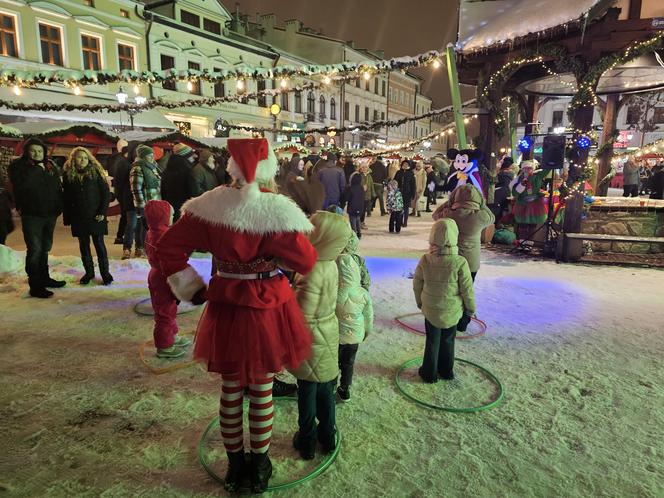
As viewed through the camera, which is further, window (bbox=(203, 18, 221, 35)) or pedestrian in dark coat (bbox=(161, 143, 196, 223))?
window (bbox=(203, 18, 221, 35))

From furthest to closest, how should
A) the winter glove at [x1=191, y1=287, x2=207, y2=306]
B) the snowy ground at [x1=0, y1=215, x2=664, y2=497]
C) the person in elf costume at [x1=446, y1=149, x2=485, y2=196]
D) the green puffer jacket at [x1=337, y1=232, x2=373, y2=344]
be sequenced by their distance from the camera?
the person in elf costume at [x1=446, y1=149, x2=485, y2=196] < the green puffer jacket at [x1=337, y1=232, x2=373, y2=344] < the snowy ground at [x1=0, y1=215, x2=664, y2=497] < the winter glove at [x1=191, y1=287, x2=207, y2=306]

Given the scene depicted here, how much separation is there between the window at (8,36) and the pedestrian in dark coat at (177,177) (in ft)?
57.7

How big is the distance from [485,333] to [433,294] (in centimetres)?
160

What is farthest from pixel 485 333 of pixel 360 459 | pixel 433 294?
pixel 360 459

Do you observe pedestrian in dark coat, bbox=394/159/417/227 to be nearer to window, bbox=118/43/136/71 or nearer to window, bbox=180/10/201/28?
window, bbox=118/43/136/71

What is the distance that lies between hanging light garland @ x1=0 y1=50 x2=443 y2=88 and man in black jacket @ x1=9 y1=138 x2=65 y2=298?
11.4ft

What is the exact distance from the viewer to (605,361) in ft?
13.7

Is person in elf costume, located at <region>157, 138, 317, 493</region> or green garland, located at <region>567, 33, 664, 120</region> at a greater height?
green garland, located at <region>567, 33, 664, 120</region>

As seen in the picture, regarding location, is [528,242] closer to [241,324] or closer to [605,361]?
[605,361]

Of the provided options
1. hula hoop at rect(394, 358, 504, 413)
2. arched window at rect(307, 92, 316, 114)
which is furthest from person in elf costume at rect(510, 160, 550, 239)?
arched window at rect(307, 92, 316, 114)

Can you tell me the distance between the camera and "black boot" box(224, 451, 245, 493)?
2457 mm

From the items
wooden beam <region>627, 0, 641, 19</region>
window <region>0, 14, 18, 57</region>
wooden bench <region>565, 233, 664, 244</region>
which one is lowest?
wooden bench <region>565, 233, 664, 244</region>

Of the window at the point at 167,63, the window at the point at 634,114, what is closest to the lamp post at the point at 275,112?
the window at the point at 167,63

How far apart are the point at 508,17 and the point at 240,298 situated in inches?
383
